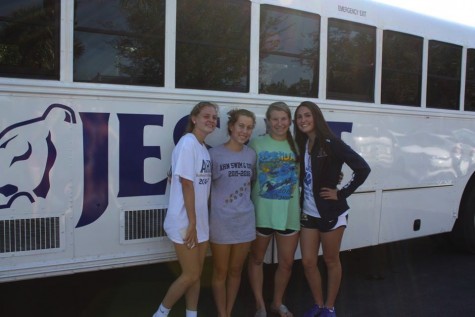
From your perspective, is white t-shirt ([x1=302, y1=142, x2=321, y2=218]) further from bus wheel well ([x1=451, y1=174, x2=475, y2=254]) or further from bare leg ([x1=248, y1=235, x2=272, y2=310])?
bus wheel well ([x1=451, y1=174, x2=475, y2=254])

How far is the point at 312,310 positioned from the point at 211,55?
6.98 ft

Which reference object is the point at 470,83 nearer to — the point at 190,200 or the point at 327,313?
the point at 327,313

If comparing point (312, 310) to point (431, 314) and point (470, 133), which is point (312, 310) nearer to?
point (431, 314)

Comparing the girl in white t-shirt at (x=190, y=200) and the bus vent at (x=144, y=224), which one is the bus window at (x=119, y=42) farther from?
the bus vent at (x=144, y=224)

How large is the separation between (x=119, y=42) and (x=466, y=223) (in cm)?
450

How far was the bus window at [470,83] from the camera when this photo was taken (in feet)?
17.3

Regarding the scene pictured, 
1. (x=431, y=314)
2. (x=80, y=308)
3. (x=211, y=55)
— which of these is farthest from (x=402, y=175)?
(x=80, y=308)

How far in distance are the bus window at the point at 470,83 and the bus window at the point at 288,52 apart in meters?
2.27

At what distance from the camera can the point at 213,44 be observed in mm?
3531

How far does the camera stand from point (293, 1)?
3857 millimetres

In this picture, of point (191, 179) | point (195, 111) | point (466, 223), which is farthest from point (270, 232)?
point (466, 223)

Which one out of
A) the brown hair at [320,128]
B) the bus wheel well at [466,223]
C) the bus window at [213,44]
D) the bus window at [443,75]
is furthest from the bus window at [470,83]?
the bus window at [213,44]

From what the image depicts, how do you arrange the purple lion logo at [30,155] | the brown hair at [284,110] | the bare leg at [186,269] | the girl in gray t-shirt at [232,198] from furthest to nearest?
the brown hair at [284,110] < the girl in gray t-shirt at [232,198] < the bare leg at [186,269] < the purple lion logo at [30,155]

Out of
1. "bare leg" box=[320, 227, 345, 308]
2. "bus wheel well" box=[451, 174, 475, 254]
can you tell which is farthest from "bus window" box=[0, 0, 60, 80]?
"bus wheel well" box=[451, 174, 475, 254]
